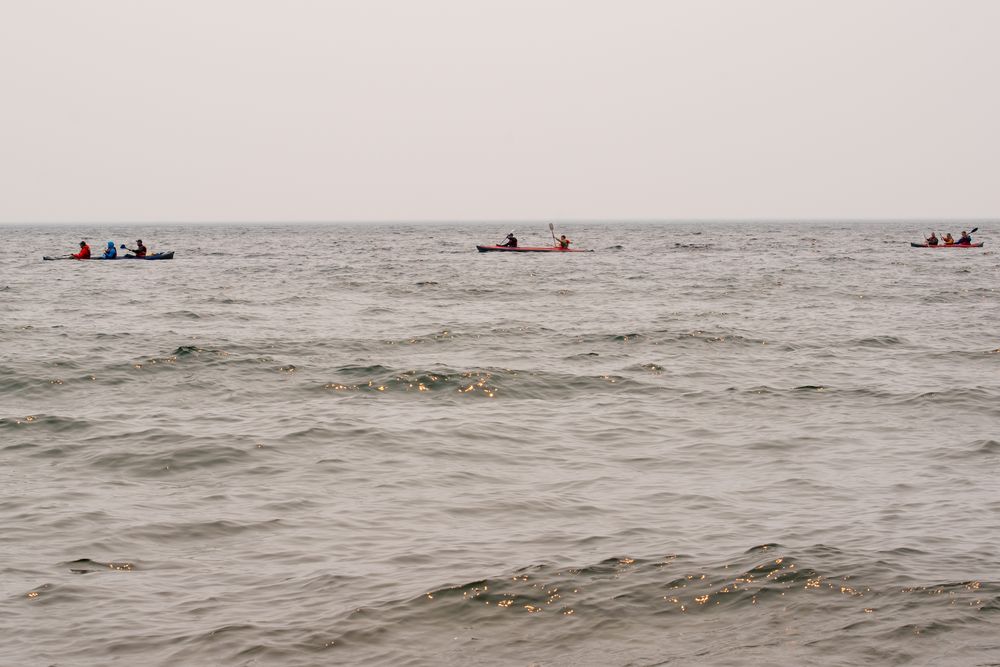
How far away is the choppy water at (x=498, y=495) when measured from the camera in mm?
7801

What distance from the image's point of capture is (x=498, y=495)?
1180 cm

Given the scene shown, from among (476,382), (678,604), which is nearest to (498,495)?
(678,604)

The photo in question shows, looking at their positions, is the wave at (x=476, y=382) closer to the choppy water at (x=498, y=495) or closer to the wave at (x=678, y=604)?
the choppy water at (x=498, y=495)

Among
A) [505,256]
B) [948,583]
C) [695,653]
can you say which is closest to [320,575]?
[695,653]

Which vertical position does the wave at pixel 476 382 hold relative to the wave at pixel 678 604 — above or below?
above

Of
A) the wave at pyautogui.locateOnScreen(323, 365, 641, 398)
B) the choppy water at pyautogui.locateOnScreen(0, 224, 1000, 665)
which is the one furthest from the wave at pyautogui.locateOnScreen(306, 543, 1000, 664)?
the wave at pyautogui.locateOnScreen(323, 365, 641, 398)

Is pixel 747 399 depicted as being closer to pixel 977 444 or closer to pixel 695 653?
pixel 977 444

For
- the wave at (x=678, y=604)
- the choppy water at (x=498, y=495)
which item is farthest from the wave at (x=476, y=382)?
the wave at (x=678, y=604)

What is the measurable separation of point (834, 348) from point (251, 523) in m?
17.8

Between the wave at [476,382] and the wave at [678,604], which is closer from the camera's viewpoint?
the wave at [678,604]

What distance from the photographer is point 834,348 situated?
2431 cm

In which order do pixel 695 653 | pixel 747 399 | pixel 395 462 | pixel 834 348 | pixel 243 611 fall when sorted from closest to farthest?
pixel 695 653
pixel 243 611
pixel 395 462
pixel 747 399
pixel 834 348

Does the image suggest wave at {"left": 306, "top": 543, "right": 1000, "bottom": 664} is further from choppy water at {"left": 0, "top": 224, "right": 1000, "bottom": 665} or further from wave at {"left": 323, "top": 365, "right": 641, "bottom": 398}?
wave at {"left": 323, "top": 365, "right": 641, "bottom": 398}

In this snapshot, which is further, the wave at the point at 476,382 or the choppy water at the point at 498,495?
the wave at the point at 476,382
